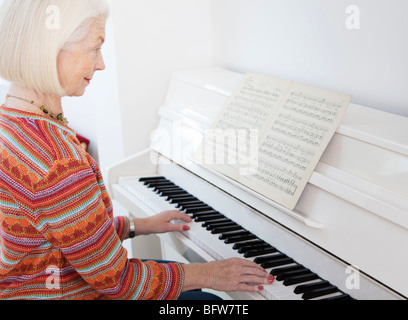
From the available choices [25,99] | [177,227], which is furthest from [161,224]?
[25,99]

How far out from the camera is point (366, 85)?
75.1 inches

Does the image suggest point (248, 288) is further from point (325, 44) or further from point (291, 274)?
point (325, 44)

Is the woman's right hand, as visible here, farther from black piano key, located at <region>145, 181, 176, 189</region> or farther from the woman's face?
black piano key, located at <region>145, 181, 176, 189</region>

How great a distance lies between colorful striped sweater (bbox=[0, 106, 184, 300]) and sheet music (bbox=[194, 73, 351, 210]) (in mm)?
516

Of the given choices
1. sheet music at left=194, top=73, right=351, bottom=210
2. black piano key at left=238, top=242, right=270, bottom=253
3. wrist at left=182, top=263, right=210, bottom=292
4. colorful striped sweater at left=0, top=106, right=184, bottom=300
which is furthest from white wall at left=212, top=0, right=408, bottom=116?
colorful striped sweater at left=0, top=106, right=184, bottom=300

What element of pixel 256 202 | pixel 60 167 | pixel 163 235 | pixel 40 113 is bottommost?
pixel 163 235

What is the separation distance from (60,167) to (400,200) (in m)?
0.84

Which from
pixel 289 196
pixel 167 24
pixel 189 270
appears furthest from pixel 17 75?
pixel 167 24

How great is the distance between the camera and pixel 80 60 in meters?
1.38

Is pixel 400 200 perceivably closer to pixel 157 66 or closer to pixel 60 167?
pixel 60 167

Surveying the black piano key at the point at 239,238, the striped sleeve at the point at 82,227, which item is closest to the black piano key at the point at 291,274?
the black piano key at the point at 239,238

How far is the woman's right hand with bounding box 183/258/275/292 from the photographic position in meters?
1.48

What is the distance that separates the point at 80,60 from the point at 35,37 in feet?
0.45

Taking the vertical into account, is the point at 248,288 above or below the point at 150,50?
below
